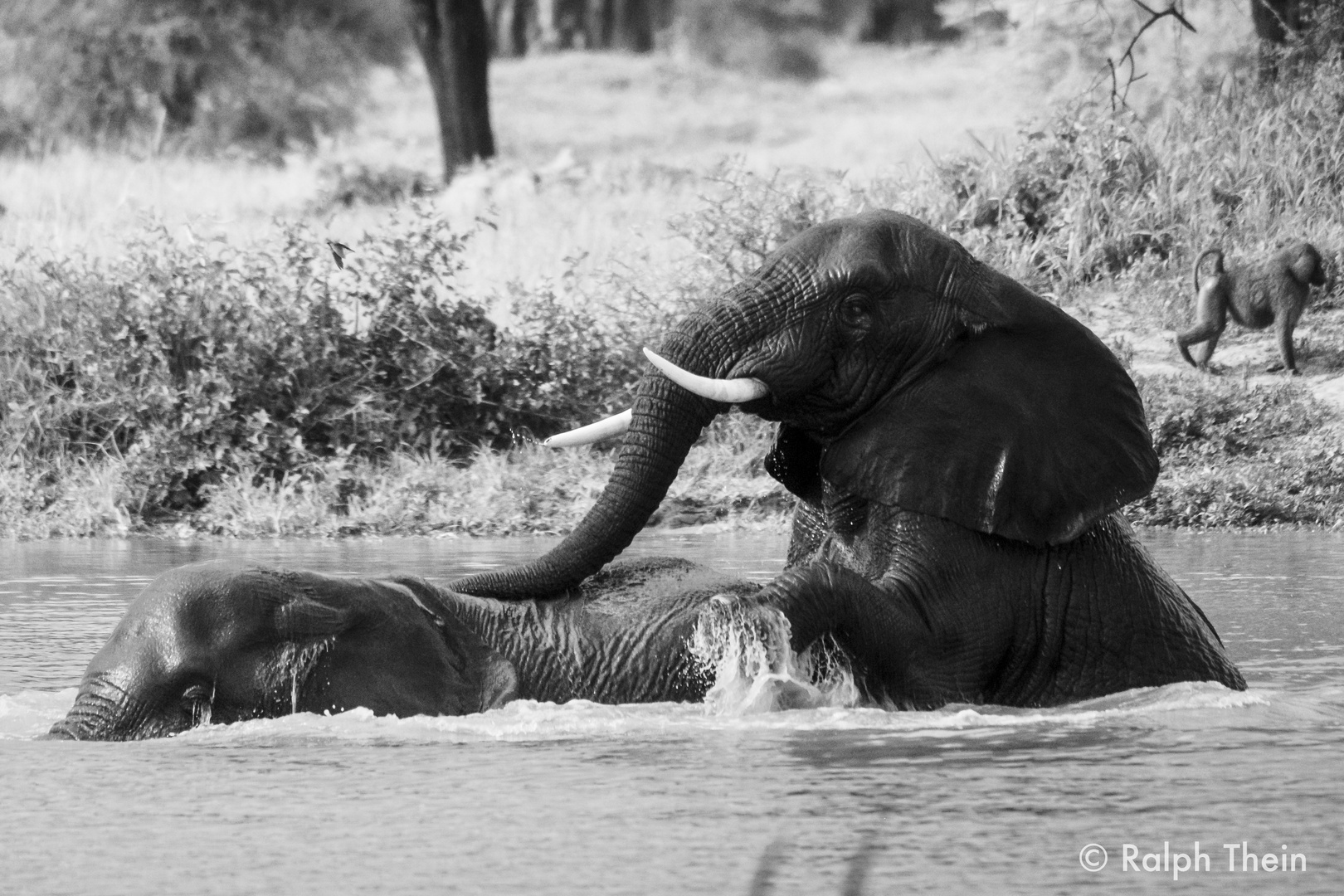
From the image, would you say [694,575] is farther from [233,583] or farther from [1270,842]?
[1270,842]

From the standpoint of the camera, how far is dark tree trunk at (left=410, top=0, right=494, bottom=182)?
25.4 metres

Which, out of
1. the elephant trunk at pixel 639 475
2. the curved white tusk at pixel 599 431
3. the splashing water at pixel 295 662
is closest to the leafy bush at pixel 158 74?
the curved white tusk at pixel 599 431

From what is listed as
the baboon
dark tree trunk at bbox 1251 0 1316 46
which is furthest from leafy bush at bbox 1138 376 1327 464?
dark tree trunk at bbox 1251 0 1316 46

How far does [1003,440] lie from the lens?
231 inches

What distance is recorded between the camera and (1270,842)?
14.5 feet

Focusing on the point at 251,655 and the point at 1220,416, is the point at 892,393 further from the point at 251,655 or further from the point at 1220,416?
the point at 1220,416

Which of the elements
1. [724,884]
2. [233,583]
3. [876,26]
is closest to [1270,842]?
[724,884]

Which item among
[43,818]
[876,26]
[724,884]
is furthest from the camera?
[876,26]

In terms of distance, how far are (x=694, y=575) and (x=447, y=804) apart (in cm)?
123

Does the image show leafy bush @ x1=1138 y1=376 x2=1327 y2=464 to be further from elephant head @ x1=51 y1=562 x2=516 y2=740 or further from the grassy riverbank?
elephant head @ x1=51 y1=562 x2=516 y2=740

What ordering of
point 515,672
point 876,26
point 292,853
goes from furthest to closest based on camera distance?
1. point 876,26
2. point 515,672
3. point 292,853

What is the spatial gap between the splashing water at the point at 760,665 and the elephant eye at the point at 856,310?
33.5 inches

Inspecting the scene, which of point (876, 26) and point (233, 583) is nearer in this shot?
point (233, 583)

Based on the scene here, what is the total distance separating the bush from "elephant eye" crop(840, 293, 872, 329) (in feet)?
22.7
